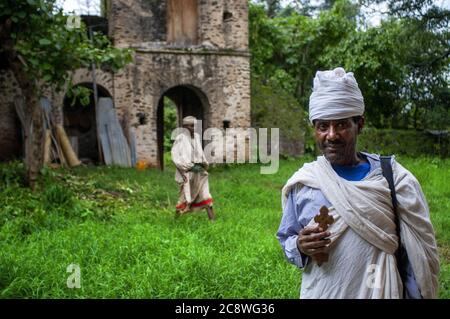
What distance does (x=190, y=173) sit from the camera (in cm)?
794

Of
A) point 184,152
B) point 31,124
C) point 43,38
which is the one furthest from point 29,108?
point 184,152

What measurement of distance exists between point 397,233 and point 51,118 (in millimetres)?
12558

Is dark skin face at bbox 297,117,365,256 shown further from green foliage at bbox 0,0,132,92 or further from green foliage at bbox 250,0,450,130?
green foliage at bbox 250,0,450,130

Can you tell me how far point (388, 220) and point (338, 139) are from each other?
0.41m

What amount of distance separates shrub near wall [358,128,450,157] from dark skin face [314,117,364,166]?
13995 millimetres

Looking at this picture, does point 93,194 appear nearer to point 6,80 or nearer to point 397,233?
point 6,80

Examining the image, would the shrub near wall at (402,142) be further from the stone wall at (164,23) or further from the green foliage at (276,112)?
the stone wall at (164,23)

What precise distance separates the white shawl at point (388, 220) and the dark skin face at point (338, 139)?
15 cm

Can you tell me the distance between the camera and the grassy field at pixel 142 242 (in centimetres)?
453

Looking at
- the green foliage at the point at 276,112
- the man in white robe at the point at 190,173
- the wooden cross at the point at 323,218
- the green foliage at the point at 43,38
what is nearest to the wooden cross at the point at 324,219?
the wooden cross at the point at 323,218

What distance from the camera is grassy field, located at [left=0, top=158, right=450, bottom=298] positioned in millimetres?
4534

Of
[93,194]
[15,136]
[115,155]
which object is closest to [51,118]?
[15,136]

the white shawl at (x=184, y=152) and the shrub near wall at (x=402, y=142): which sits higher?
the white shawl at (x=184, y=152)

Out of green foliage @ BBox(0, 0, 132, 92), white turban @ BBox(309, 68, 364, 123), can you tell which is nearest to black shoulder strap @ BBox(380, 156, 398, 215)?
white turban @ BBox(309, 68, 364, 123)
